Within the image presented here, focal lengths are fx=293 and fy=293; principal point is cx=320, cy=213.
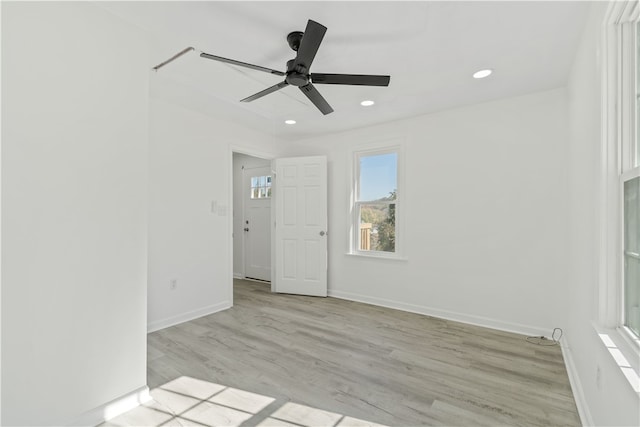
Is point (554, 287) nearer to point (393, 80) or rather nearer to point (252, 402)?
point (393, 80)

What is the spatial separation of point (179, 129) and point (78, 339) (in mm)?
2431

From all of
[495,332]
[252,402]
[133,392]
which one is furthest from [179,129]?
[495,332]

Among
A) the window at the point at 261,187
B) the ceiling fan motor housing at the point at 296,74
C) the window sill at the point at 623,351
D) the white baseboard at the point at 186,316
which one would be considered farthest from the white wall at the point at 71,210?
the window at the point at 261,187

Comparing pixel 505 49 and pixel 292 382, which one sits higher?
pixel 505 49

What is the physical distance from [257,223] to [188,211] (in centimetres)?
219

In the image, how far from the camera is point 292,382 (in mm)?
2154

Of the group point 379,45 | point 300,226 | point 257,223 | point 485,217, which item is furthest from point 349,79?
point 257,223

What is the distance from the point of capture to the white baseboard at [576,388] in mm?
1709

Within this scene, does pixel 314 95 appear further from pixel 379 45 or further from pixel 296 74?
pixel 379 45

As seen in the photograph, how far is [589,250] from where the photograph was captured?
68.7 inches

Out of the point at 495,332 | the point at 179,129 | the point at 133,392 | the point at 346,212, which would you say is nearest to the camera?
the point at 133,392

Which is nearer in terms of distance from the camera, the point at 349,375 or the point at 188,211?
the point at 349,375

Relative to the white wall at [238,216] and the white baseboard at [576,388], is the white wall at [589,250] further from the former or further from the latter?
the white wall at [238,216]

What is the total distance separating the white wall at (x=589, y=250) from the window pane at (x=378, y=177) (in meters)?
1.94
